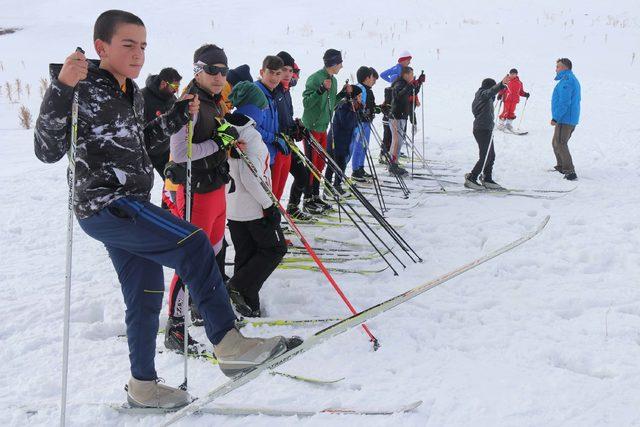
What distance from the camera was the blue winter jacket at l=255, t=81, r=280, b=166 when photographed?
4.70 m

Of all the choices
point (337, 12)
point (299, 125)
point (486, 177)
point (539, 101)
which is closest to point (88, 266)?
point (299, 125)

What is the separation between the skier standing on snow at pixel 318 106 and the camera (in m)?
6.32

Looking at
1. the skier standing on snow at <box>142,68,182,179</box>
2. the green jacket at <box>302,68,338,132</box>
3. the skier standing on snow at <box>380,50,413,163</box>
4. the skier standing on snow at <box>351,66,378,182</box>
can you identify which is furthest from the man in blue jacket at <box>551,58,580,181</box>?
the skier standing on snow at <box>142,68,182,179</box>

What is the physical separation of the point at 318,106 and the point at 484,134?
104 inches

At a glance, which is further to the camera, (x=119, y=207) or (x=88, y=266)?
(x=88, y=266)

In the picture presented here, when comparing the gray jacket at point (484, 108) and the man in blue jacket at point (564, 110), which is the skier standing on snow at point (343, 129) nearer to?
the gray jacket at point (484, 108)

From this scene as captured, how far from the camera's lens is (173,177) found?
3.07 metres

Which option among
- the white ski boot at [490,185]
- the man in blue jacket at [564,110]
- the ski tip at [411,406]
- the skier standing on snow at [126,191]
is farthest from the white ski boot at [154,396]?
the man in blue jacket at [564,110]

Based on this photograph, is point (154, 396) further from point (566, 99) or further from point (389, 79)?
point (389, 79)

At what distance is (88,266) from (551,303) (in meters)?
3.89

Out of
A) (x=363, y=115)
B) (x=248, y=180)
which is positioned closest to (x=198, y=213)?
(x=248, y=180)

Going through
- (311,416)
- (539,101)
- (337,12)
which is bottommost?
(311,416)

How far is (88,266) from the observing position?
4.65 m

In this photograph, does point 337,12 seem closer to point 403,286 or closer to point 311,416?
point 403,286
